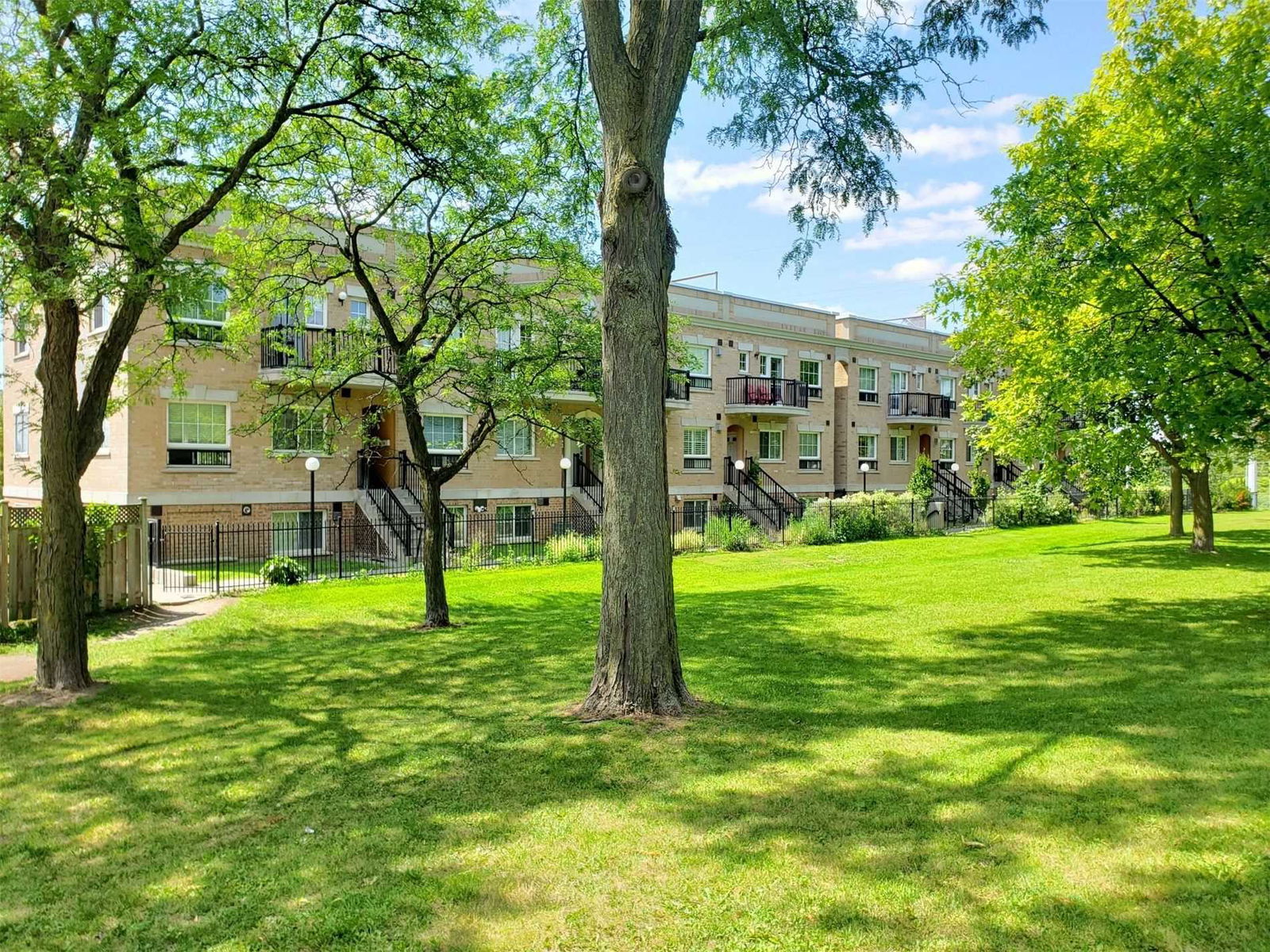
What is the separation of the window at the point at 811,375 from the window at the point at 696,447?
6208 mm

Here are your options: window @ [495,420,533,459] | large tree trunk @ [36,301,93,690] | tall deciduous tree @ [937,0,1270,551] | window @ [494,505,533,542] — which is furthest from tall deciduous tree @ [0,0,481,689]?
window @ [495,420,533,459]

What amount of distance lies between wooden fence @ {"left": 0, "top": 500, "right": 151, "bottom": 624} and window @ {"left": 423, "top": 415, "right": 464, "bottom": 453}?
1293 cm

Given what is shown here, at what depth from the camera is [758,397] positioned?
3366 centimetres

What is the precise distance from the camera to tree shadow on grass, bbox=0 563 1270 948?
3576 millimetres

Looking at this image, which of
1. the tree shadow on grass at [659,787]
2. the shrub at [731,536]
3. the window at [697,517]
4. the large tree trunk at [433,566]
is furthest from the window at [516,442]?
the tree shadow on grass at [659,787]

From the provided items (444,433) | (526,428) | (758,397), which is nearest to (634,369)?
(526,428)

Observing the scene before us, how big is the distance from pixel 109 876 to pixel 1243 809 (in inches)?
221

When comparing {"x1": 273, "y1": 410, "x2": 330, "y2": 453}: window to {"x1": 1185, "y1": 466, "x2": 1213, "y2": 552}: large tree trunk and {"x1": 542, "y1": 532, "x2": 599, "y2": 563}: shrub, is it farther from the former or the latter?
{"x1": 1185, "y1": 466, "x2": 1213, "y2": 552}: large tree trunk

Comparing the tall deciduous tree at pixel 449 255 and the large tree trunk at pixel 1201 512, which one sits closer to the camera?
the tall deciduous tree at pixel 449 255

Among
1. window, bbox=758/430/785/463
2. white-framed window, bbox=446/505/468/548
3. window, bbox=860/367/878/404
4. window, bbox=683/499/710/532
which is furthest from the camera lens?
window, bbox=860/367/878/404

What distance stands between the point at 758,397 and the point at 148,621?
81.4 feet

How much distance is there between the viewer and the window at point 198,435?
21.3 metres

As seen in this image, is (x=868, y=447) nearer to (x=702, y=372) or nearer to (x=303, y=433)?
(x=702, y=372)

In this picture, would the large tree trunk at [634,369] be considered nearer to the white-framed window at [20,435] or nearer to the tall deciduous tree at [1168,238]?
the tall deciduous tree at [1168,238]
